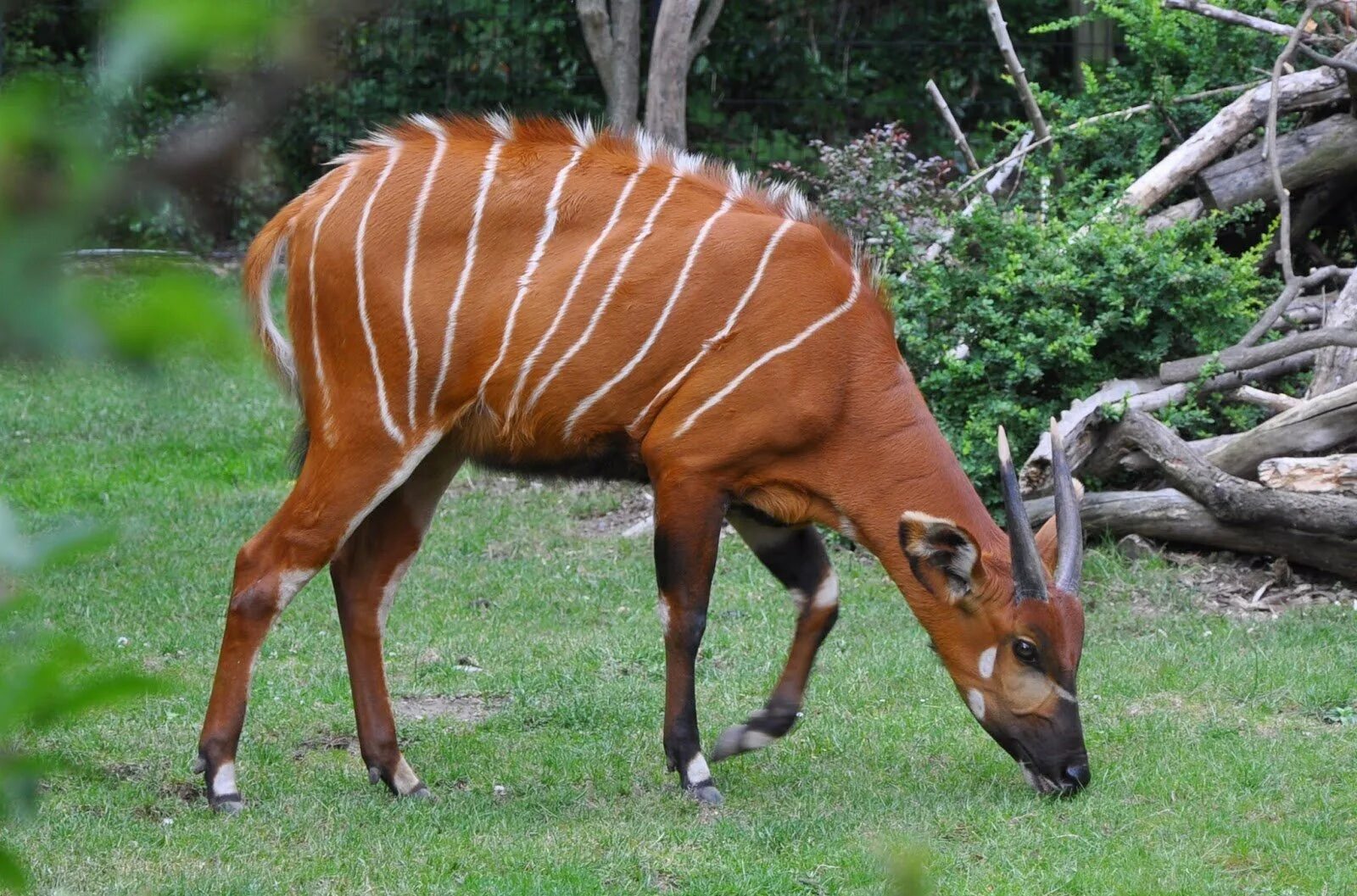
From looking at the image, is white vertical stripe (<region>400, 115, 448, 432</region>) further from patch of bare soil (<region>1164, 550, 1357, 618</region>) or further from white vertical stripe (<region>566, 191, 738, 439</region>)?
patch of bare soil (<region>1164, 550, 1357, 618</region>)

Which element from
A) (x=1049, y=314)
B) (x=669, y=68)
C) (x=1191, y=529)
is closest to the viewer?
(x=1191, y=529)

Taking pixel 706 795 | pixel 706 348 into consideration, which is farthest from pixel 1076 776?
pixel 706 348

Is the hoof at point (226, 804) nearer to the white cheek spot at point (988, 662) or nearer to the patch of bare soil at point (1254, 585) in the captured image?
the white cheek spot at point (988, 662)

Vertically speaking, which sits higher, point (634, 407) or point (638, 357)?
point (638, 357)

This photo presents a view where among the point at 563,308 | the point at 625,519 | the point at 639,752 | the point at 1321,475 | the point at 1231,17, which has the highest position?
the point at 1231,17

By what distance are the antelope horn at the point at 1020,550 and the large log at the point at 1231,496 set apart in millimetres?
2403

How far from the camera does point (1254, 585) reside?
698 centimetres

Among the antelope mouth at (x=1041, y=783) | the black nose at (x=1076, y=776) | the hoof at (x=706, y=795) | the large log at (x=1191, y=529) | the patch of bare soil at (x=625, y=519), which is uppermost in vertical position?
the black nose at (x=1076, y=776)

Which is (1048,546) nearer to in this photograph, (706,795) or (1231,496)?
(706,795)

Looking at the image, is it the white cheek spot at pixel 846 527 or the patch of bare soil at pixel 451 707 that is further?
the patch of bare soil at pixel 451 707

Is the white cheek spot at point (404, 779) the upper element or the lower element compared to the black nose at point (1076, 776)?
lower

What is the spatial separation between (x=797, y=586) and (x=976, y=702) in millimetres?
680

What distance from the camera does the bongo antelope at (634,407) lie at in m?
4.71

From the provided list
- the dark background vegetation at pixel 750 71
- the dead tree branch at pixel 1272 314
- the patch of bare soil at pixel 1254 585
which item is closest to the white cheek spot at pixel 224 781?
the patch of bare soil at pixel 1254 585
